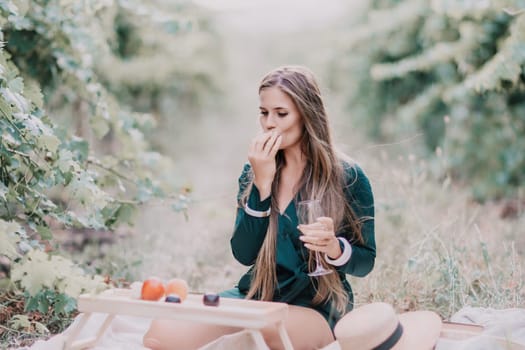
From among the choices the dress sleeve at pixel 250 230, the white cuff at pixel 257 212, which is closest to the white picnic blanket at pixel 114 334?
the dress sleeve at pixel 250 230

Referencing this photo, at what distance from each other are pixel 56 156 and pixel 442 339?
2.08 m

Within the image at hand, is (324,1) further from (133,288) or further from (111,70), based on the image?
(133,288)

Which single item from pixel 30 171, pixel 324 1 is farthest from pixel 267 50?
pixel 30 171

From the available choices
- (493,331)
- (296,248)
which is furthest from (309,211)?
(493,331)

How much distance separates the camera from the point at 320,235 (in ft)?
8.80

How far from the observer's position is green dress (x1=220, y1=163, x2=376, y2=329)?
2.98 meters

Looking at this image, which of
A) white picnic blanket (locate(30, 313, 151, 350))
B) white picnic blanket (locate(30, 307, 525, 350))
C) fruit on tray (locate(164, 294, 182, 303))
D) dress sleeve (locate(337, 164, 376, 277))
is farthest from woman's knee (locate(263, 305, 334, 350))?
white picnic blanket (locate(30, 313, 151, 350))

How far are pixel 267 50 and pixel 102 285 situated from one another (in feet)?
56.9

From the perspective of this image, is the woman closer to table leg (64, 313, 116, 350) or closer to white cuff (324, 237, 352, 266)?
white cuff (324, 237, 352, 266)

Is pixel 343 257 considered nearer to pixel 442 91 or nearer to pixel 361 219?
pixel 361 219

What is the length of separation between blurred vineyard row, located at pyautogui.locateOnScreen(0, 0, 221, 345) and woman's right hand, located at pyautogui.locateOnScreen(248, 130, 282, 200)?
826 millimetres

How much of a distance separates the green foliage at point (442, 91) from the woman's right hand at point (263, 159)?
165 inches

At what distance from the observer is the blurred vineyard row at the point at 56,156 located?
10.2ft

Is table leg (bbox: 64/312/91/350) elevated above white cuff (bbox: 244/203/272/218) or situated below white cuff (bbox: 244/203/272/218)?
below
